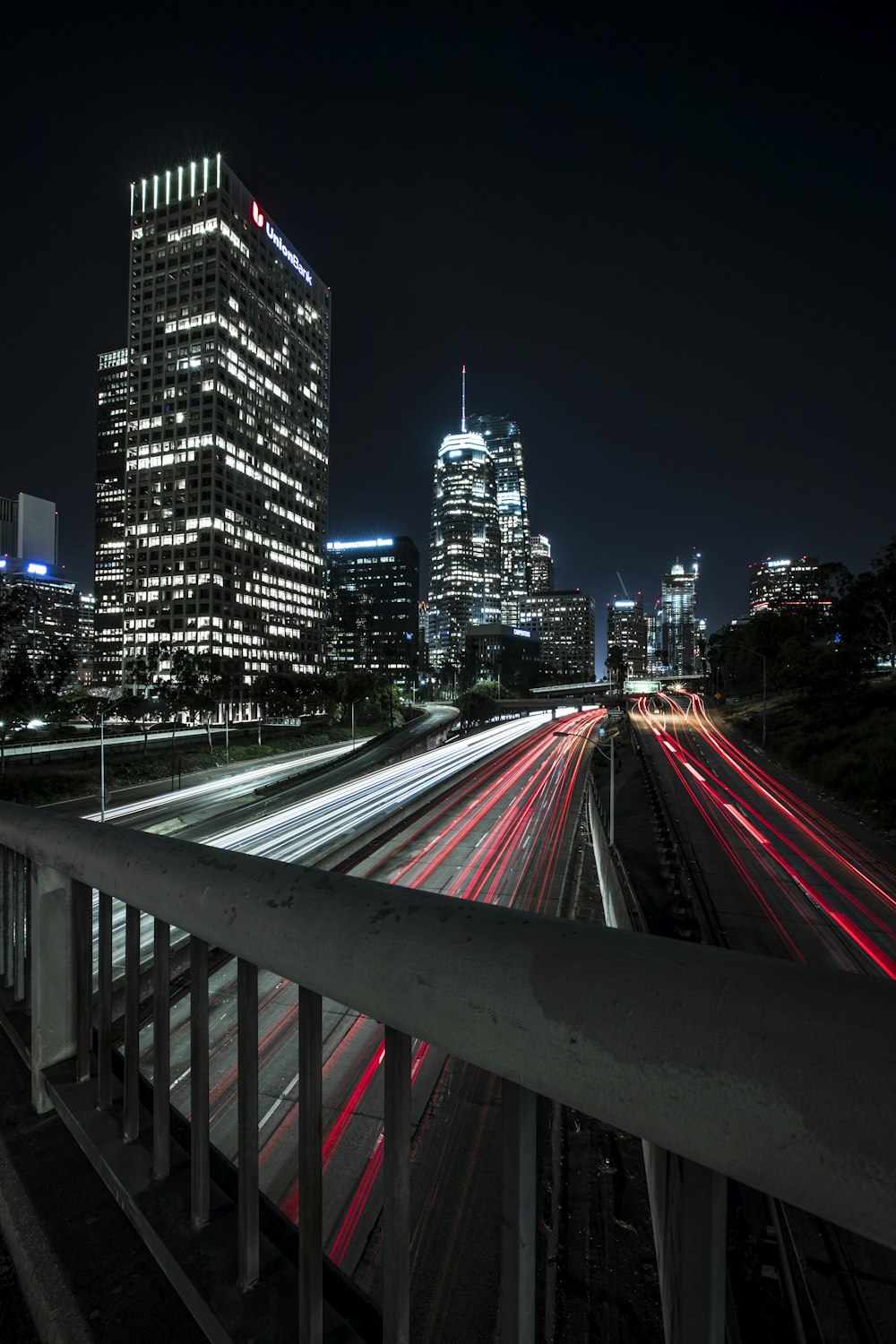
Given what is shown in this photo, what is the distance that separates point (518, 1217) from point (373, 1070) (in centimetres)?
1225

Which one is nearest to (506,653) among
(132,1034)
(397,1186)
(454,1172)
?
(454,1172)

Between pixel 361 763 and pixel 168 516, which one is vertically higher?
pixel 168 516

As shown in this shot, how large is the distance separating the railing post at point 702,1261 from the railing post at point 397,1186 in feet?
1.88

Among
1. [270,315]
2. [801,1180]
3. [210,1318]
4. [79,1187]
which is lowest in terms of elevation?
[79,1187]

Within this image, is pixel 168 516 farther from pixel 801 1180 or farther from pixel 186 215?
pixel 801 1180

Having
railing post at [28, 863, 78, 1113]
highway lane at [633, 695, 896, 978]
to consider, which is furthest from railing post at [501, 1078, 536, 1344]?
highway lane at [633, 695, 896, 978]

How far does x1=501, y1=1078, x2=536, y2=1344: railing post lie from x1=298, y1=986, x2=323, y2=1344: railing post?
48 cm

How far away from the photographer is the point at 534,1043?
1114 mm

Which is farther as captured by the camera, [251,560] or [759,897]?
[251,560]

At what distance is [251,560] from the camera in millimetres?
117938

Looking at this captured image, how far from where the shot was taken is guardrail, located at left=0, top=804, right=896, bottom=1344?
804 millimetres

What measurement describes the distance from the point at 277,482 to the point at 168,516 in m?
24.3

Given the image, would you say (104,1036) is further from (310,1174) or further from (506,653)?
(506,653)

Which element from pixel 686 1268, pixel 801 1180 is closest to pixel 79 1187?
pixel 686 1268
